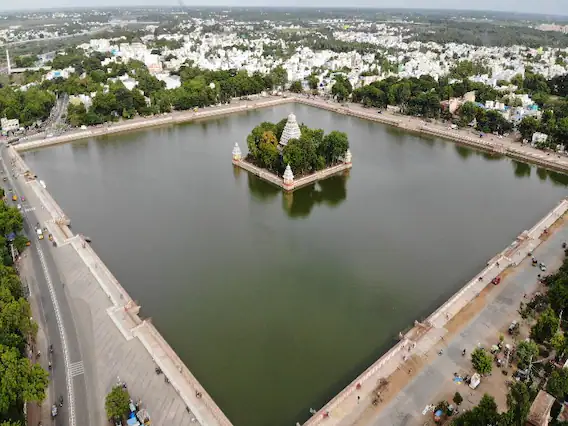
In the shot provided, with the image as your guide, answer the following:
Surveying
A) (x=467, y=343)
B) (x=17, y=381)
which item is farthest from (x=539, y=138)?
(x=17, y=381)

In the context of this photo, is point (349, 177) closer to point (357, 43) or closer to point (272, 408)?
point (272, 408)

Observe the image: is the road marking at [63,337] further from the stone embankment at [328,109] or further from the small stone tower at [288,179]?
the stone embankment at [328,109]

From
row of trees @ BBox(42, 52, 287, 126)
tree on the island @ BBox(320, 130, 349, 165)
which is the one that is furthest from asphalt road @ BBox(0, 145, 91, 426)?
row of trees @ BBox(42, 52, 287, 126)

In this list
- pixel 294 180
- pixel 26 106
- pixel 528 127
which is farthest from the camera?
pixel 26 106

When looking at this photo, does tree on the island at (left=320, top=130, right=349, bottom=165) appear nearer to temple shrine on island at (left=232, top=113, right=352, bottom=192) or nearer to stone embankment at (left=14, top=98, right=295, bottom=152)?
temple shrine on island at (left=232, top=113, right=352, bottom=192)

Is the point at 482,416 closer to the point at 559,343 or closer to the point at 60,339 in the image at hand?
the point at 559,343

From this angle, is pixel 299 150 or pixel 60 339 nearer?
pixel 60 339

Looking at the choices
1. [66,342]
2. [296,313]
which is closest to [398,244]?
[296,313]
